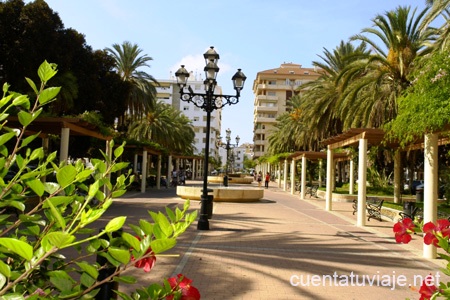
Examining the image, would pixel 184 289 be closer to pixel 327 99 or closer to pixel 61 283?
pixel 61 283

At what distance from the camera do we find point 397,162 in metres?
19.9

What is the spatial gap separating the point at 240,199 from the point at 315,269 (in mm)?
14160

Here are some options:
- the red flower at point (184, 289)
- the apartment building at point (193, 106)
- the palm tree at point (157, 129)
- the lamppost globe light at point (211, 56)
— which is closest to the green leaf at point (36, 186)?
the red flower at point (184, 289)

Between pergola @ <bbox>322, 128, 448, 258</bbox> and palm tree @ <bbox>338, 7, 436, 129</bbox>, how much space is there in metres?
2.44

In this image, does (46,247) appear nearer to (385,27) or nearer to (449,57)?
(449,57)

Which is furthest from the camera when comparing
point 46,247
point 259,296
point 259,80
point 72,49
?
point 259,80

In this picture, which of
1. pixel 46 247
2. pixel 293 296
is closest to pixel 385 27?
pixel 293 296

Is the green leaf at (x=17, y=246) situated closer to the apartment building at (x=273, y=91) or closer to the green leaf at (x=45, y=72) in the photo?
the green leaf at (x=45, y=72)

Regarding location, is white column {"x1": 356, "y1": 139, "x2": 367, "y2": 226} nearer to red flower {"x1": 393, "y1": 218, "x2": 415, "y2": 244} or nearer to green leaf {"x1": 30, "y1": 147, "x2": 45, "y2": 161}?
red flower {"x1": 393, "y1": 218, "x2": 415, "y2": 244}

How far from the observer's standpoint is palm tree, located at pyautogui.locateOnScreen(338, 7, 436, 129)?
18.1 meters

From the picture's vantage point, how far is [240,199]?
21.4 m

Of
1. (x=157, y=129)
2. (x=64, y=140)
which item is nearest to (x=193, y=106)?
(x=157, y=129)

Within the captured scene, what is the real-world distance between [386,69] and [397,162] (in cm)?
430

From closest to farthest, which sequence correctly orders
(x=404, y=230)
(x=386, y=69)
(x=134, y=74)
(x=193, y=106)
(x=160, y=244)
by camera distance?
1. (x=160, y=244)
2. (x=404, y=230)
3. (x=386, y=69)
4. (x=134, y=74)
5. (x=193, y=106)
